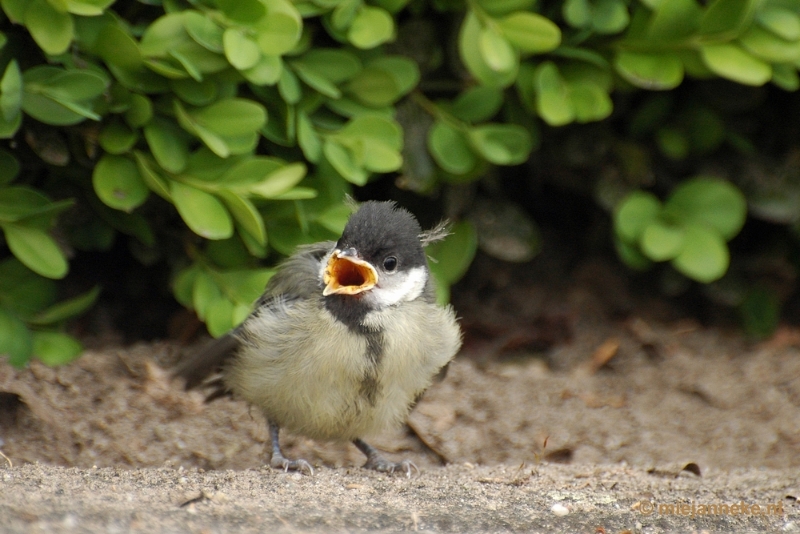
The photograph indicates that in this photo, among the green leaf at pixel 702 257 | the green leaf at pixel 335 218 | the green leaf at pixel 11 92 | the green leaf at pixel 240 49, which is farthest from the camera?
the green leaf at pixel 702 257

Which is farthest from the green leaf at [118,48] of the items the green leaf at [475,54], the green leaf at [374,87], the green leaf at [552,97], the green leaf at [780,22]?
the green leaf at [780,22]

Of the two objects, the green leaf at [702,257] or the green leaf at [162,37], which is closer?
the green leaf at [162,37]

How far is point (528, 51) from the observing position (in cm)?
368

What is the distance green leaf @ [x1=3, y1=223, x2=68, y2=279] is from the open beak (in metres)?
0.99

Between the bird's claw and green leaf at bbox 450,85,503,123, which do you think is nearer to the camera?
the bird's claw

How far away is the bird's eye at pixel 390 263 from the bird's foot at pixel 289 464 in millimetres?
800

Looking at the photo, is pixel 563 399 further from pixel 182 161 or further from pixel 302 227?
pixel 182 161

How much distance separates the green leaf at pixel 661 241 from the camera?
411cm

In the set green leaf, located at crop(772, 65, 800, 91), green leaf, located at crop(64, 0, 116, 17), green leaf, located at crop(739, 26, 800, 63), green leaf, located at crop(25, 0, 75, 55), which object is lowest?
green leaf, located at crop(772, 65, 800, 91)

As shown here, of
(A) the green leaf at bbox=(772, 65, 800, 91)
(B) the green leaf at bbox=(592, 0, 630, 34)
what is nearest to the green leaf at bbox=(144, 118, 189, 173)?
(B) the green leaf at bbox=(592, 0, 630, 34)

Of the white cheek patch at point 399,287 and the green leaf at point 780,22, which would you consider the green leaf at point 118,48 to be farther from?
the green leaf at point 780,22

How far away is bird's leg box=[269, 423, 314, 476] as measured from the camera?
3.42 metres

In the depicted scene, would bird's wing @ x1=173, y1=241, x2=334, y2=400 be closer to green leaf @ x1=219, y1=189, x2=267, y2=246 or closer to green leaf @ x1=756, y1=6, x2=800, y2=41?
green leaf @ x1=219, y1=189, x2=267, y2=246

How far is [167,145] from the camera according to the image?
131 inches
